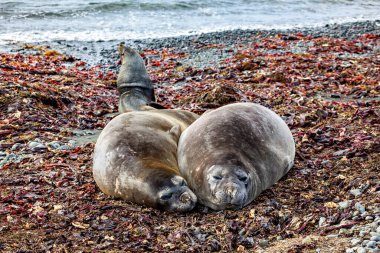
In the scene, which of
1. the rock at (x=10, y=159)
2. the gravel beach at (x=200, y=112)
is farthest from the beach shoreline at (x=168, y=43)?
the rock at (x=10, y=159)

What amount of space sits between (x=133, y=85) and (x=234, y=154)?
3.69m

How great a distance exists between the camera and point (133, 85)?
8914 mm

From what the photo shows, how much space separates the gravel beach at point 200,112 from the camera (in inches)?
187

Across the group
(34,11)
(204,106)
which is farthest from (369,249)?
(34,11)

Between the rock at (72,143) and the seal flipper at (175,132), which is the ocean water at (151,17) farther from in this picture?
the seal flipper at (175,132)

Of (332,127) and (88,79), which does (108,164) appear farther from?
(88,79)

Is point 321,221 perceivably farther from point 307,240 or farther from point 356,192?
point 356,192

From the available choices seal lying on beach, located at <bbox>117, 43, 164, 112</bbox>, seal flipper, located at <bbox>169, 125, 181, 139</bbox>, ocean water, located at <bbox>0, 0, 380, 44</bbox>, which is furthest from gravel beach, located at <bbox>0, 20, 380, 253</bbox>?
ocean water, located at <bbox>0, 0, 380, 44</bbox>

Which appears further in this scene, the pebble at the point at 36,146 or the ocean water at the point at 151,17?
the ocean water at the point at 151,17

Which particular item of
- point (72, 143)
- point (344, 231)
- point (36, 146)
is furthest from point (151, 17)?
point (344, 231)

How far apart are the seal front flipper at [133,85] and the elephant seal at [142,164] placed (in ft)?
5.67

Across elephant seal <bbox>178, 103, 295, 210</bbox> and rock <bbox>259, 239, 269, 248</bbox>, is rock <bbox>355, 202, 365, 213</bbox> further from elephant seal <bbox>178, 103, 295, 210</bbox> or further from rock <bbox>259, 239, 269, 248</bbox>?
elephant seal <bbox>178, 103, 295, 210</bbox>

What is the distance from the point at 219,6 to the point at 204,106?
18798 millimetres

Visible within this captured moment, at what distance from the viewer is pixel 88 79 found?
11883 millimetres
